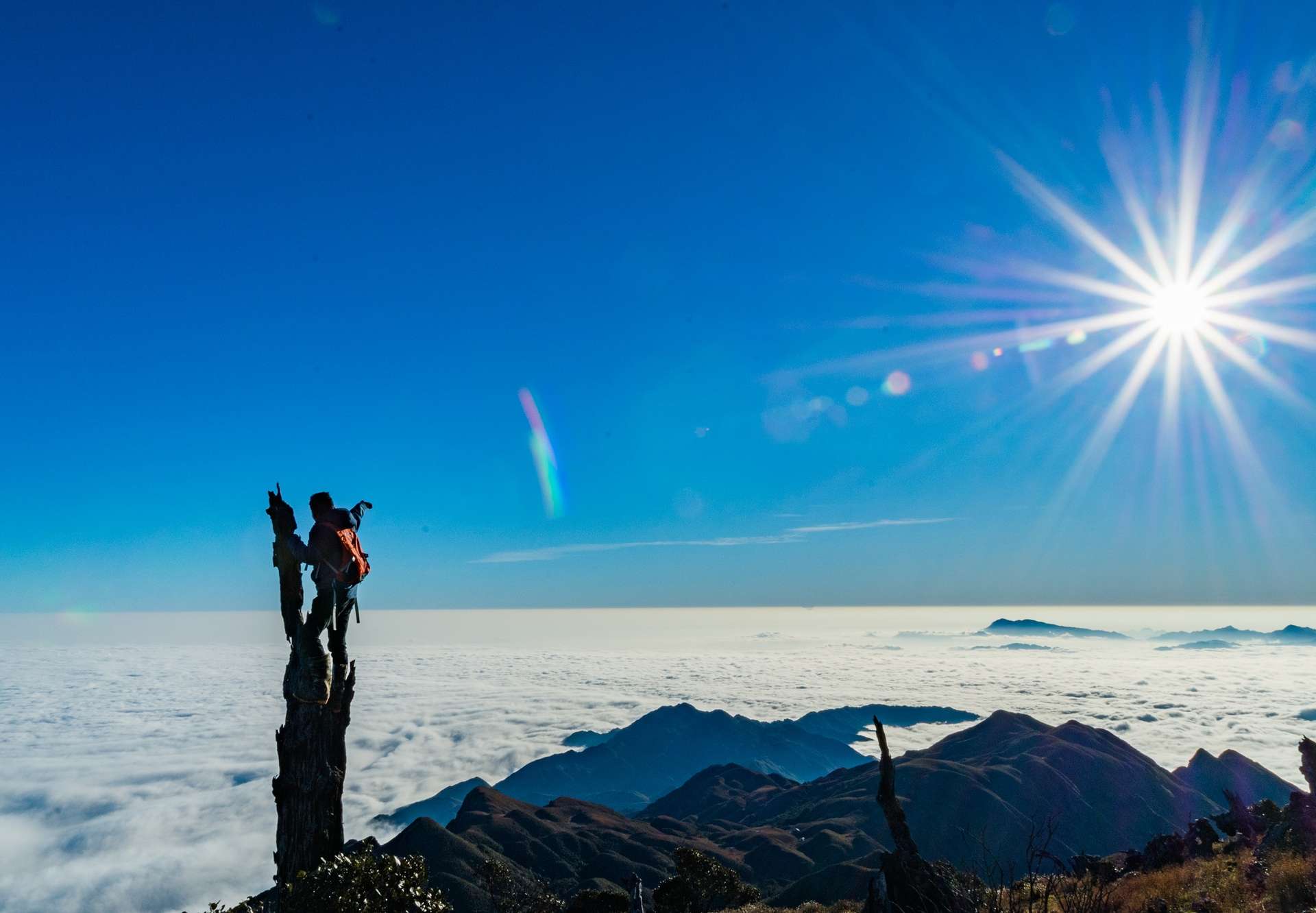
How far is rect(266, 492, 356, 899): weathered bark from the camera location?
10688 mm

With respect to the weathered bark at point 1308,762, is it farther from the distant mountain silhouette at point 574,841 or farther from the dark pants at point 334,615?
the distant mountain silhouette at point 574,841

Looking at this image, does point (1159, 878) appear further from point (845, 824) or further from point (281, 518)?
point (845, 824)

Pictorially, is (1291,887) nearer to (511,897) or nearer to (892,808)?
(892,808)

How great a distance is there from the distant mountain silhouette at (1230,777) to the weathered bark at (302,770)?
223 meters

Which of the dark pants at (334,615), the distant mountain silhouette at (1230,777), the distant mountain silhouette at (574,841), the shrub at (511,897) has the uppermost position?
the dark pants at (334,615)

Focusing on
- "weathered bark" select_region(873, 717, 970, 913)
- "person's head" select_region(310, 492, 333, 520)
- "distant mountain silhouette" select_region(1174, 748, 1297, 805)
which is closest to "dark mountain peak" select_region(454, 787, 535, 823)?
"weathered bark" select_region(873, 717, 970, 913)

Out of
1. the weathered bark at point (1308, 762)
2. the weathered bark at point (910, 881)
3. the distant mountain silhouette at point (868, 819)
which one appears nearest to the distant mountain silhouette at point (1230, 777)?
the distant mountain silhouette at point (868, 819)

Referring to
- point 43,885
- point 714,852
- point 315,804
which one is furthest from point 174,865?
point 315,804

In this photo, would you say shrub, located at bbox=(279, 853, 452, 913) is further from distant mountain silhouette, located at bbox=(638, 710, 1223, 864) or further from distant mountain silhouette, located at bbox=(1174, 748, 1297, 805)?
distant mountain silhouette, located at bbox=(1174, 748, 1297, 805)

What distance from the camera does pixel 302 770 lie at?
1067cm

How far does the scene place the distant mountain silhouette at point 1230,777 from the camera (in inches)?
6658

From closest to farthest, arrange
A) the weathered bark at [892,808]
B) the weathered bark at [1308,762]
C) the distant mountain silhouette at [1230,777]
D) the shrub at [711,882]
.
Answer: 1. the weathered bark at [892,808]
2. the weathered bark at [1308,762]
3. the shrub at [711,882]
4. the distant mountain silhouette at [1230,777]

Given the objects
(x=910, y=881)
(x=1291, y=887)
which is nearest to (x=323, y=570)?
(x=910, y=881)

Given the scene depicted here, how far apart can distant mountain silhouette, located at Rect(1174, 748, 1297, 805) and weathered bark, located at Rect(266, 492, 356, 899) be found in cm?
22337
